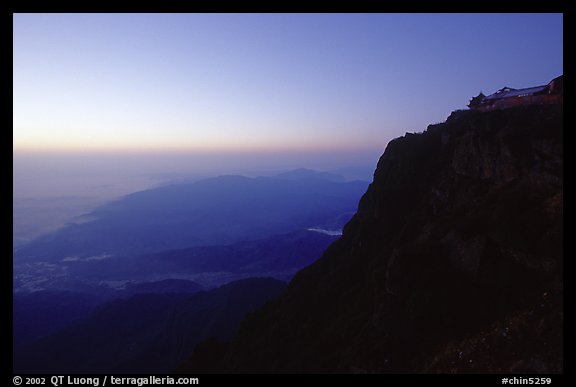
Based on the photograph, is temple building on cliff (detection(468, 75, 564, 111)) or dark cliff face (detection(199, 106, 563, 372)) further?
temple building on cliff (detection(468, 75, 564, 111))

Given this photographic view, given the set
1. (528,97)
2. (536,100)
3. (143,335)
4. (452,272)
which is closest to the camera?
(452,272)

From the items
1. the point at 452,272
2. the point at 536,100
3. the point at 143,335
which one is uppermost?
the point at 536,100

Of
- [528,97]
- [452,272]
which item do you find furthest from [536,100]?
[452,272]

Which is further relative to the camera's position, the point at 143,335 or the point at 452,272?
the point at 143,335

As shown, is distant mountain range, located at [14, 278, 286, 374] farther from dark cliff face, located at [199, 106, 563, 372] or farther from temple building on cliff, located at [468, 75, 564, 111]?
temple building on cliff, located at [468, 75, 564, 111]

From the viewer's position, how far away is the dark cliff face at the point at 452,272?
1728cm

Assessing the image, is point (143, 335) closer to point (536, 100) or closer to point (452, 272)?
point (452, 272)

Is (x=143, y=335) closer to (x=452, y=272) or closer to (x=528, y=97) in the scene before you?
(x=452, y=272)

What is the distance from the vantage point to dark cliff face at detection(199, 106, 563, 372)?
1728 centimetres

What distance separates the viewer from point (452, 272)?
21.4 meters

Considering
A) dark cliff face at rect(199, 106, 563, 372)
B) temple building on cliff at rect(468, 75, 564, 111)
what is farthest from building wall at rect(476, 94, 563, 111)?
dark cliff face at rect(199, 106, 563, 372)

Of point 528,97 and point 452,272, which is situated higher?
point 528,97

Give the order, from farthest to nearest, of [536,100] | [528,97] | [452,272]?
1. [528,97]
2. [536,100]
3. [452,272]
